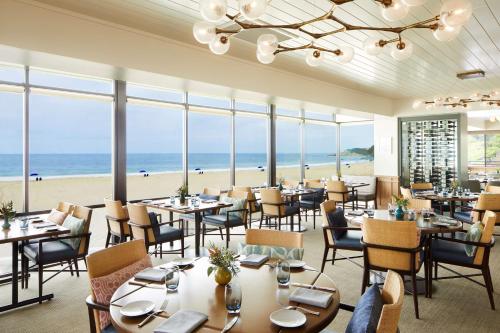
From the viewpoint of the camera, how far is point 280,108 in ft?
27.7

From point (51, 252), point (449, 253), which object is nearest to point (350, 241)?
point (449, 253)

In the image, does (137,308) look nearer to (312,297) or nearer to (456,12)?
(312,297)

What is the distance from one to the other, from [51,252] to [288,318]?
3124mm

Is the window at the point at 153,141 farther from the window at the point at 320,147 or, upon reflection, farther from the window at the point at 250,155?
the window at the point at 320,147

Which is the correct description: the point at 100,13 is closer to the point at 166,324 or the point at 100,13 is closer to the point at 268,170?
the point at 166,324

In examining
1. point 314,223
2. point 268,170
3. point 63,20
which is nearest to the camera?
point 63,20

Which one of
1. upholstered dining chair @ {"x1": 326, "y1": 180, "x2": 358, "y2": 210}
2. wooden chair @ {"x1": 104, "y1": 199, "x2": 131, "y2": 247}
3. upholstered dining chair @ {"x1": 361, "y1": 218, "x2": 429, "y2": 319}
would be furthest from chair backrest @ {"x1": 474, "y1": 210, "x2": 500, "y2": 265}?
upholstered dining chair @ {"x1": 326, "y1": 180, "x2": 358, "y2": 210}

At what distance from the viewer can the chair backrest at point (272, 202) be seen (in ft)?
19.8

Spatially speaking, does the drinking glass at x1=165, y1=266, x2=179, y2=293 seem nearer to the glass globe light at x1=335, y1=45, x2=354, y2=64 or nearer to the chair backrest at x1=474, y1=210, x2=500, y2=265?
the glass globe light at x1=335, y1=45, x2=354, y2=64

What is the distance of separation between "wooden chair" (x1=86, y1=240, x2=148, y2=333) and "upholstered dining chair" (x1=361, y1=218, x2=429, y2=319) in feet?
6.90

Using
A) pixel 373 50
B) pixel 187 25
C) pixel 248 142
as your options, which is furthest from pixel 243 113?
pixel 248 142

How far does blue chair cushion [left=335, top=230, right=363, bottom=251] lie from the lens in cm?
387

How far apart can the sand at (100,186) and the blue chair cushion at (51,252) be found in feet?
46.0

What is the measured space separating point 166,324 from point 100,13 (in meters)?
3.77
